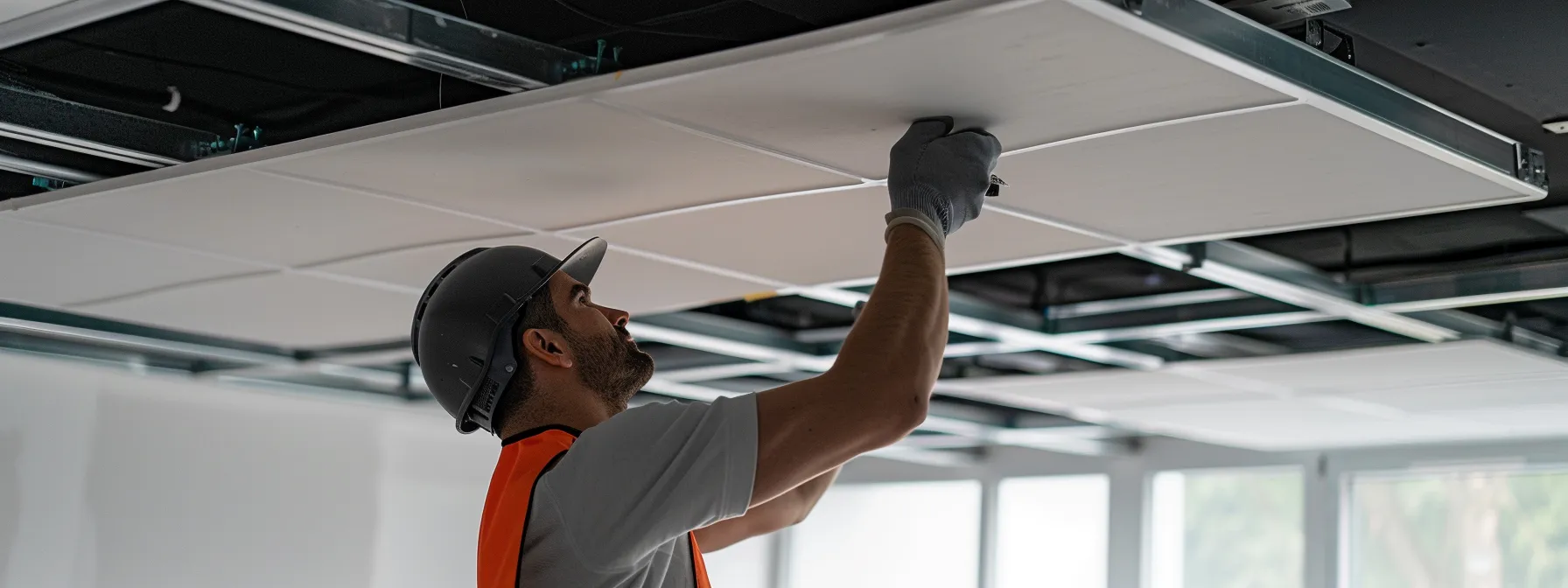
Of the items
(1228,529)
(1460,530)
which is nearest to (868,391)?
(1460,530)

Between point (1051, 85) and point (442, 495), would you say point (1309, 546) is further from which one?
point (1051, 85)

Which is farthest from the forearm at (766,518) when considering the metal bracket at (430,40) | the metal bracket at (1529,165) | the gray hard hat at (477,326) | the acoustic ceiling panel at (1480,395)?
the acoustic ceiling panel at (1480,395)

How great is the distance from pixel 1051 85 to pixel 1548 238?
249 centimetres

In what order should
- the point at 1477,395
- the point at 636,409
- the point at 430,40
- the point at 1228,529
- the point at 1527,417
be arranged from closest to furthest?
the point at 636,409
the point at 430,40
the point at 1477,395
the point at 1527,417
the point at 1228,529

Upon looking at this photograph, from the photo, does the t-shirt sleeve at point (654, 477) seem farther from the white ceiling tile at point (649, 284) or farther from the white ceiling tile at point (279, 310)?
the white ceiling tile at point (279, 310)

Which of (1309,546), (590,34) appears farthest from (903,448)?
(590,34)

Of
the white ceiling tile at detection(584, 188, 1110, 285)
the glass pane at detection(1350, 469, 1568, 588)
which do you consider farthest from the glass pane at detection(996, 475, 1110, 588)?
the white ceiling tile at detection(584, 188, 1110, 285)

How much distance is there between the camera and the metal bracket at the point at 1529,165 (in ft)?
8.94

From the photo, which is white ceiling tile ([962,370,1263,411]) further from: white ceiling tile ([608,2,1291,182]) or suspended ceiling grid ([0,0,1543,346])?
white ceiling tile ([608,2,1291,182])

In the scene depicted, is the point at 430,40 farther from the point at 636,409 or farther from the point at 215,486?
the point at 215,486

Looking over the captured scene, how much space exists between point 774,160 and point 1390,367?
10.6ft

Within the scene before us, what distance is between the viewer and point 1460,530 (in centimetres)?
702

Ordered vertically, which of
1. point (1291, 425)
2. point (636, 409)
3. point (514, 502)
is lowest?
point (514, 502)

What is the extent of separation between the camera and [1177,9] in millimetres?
2014
